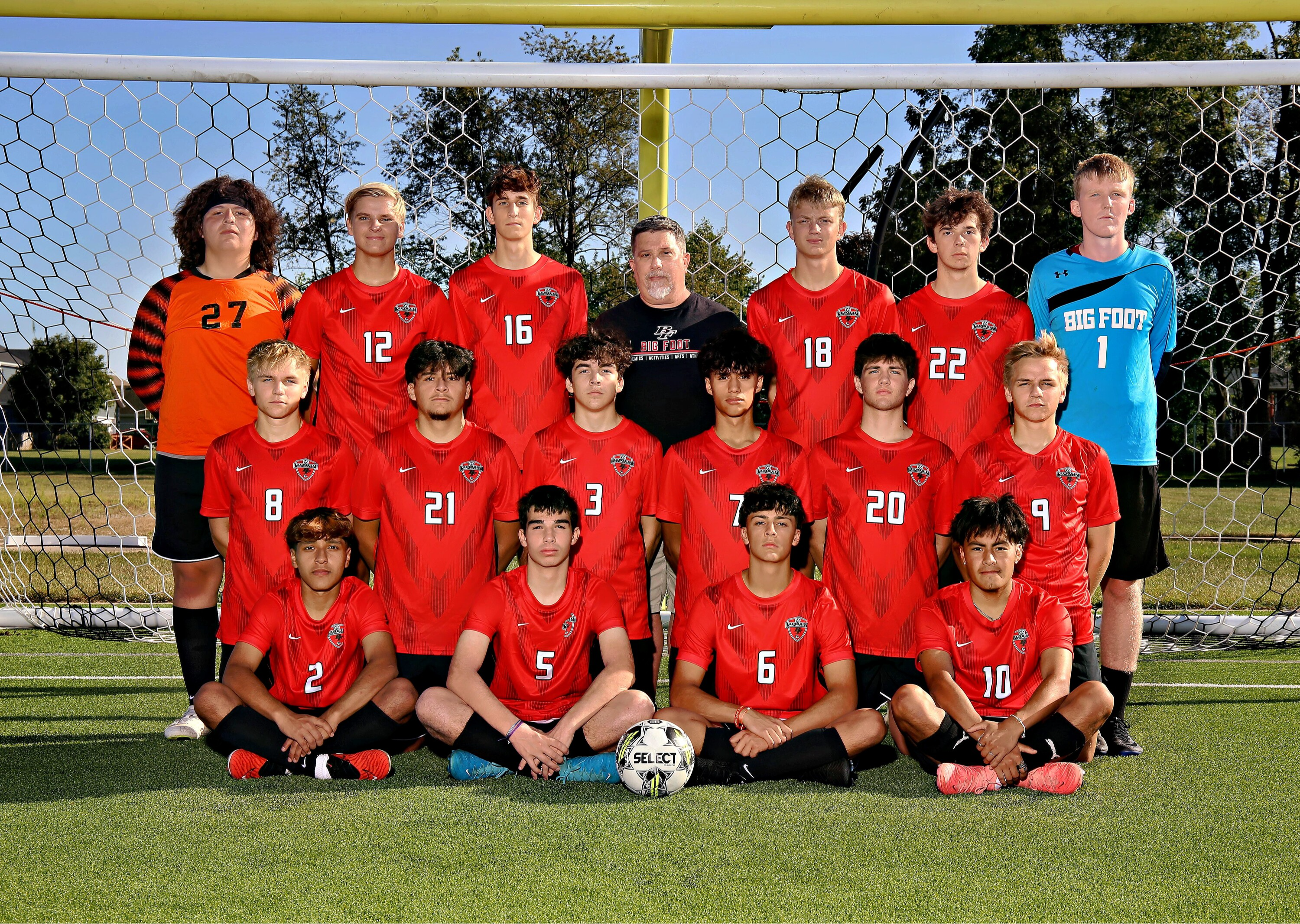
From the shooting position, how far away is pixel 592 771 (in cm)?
280

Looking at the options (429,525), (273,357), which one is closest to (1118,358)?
(429,525)

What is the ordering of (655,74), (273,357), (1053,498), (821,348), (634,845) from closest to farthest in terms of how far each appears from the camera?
(634,845), (1053,498), (273,357), (821,348), (655,74)

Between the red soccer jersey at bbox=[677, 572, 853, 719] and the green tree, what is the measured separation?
282cm

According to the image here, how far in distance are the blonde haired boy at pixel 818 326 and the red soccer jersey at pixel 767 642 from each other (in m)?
0.66

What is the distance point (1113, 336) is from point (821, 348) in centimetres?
99

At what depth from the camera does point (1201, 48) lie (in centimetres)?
1385

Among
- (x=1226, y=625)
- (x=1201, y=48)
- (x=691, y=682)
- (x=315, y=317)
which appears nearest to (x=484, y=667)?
(x=691, y=682)

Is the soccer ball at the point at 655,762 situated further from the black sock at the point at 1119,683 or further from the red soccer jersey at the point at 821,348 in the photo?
the black sock at the point at 1119,683

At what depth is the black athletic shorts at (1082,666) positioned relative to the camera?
3.15 m

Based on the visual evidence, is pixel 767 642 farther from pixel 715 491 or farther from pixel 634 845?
pixel 634 845

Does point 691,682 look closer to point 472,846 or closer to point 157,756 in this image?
point 472,846

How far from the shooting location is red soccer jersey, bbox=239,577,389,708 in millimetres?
3141

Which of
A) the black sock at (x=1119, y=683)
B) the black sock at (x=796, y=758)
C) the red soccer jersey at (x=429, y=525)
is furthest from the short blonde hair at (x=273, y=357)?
the black sock at (x=1119, y=683)

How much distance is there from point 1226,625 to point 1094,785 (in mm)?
2611
